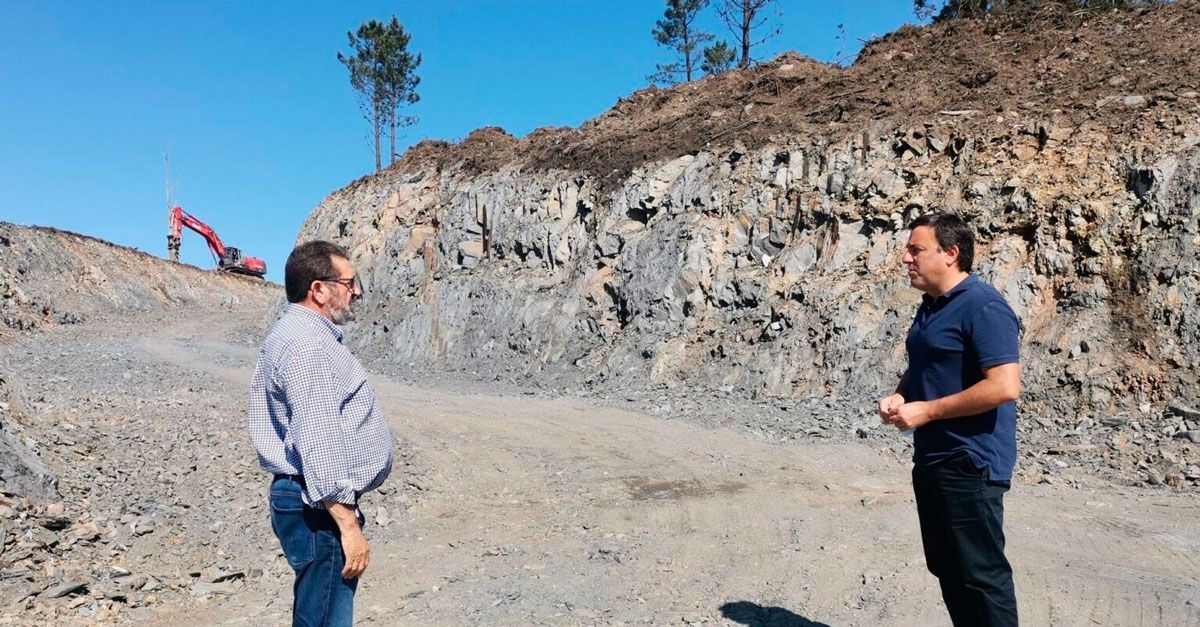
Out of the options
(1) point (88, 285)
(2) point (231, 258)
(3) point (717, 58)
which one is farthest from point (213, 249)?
(3) point (717, 58)

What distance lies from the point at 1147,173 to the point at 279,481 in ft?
45.4

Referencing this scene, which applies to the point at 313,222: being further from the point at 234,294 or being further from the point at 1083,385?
the point at 1083,385

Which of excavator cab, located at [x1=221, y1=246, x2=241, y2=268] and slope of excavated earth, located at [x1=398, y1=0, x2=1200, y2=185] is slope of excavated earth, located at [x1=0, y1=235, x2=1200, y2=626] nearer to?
slope of excavated earth, located at [x1=398, y1=0, x2=1200, y2=185]

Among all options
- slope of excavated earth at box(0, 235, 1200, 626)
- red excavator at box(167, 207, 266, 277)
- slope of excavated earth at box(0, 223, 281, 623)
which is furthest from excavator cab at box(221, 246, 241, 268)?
slope of excavated earth at box(0, 235, 1200, 626)

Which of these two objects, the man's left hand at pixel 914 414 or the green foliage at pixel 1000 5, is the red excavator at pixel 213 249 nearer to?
the green foliage at pixel 1000 5

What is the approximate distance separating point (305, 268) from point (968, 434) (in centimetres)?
273

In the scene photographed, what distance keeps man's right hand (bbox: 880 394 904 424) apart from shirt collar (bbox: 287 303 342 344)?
7.37 ft

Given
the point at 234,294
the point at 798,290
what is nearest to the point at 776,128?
the point at 798,290

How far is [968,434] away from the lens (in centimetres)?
318

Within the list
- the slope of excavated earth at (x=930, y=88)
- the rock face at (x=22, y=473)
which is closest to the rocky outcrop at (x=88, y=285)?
the rock face at (x=22, y=473)

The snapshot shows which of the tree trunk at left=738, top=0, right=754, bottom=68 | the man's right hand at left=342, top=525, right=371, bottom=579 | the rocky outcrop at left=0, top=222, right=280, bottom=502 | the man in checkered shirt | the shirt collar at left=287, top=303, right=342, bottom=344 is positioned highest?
the tree trunk at left=738, top=0, right=754, bottom=68

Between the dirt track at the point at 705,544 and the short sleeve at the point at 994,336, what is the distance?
2144 mm

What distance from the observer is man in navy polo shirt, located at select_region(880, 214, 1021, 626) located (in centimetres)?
311

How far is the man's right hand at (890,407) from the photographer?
3286mm
